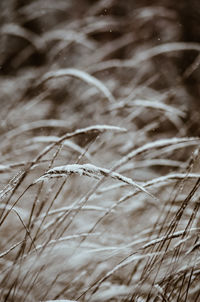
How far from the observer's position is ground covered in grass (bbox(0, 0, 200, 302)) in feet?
1.90

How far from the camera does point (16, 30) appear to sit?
135 centimetres

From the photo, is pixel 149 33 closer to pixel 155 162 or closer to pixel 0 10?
pixel 0 10

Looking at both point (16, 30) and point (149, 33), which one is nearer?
point (16, 30)

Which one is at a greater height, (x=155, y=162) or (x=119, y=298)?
(x=155, y=162)

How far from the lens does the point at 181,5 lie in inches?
162

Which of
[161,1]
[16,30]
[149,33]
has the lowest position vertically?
[16,30]

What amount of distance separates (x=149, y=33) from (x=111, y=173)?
9.98 feet

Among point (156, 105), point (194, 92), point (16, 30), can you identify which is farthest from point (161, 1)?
point (156, 105)

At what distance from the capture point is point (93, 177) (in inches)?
19.9

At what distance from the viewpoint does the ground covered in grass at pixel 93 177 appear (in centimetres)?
58

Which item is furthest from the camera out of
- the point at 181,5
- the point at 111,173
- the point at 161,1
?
the point at 181,5

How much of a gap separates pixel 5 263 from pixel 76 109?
1.04m

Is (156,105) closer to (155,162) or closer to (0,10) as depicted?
(155,162)

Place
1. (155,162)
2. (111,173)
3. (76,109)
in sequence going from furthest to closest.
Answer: (76,109)
(155,162)
(111,173)
